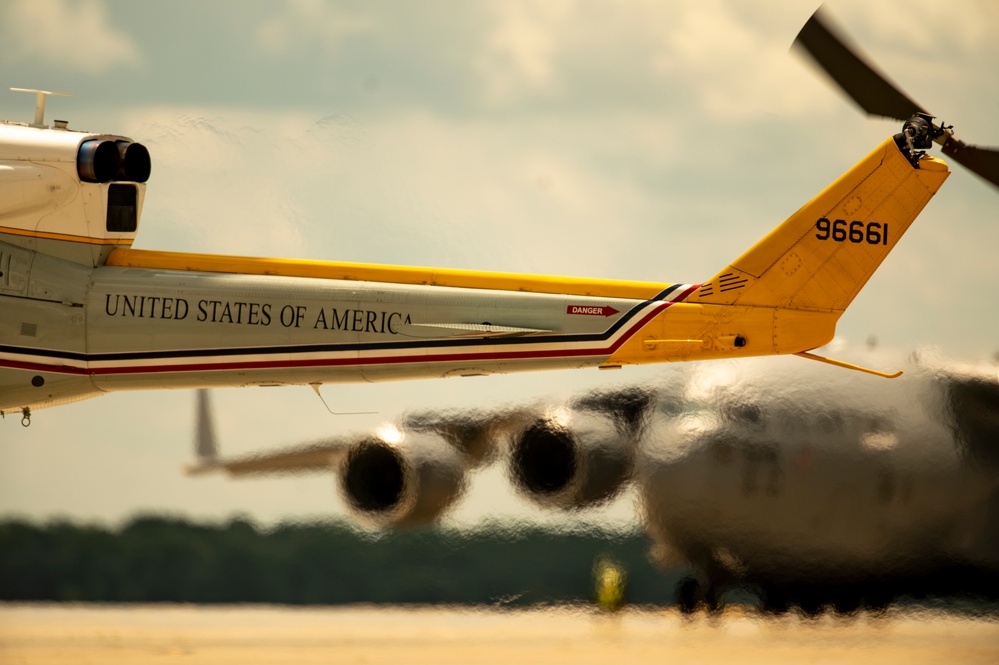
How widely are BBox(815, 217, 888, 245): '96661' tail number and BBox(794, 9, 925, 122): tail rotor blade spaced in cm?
107

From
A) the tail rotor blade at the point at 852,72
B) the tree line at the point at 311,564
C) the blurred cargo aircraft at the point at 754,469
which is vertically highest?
the tail rotor blade at the point at 852,72

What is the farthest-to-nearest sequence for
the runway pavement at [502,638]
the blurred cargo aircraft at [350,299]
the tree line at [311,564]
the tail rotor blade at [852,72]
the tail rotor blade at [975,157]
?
the tree line at [311,564], the runway pavement at [502,638], the blurred cargo aircraft at [350,299], the tail rotor blade at [852,72], the tail rotor blade at [975,157]

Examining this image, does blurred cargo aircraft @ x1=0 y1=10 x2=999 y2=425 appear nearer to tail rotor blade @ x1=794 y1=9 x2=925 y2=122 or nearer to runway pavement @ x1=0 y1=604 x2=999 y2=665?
tail rotor blade @ x1=794 y1=9 x2=925 y2=122

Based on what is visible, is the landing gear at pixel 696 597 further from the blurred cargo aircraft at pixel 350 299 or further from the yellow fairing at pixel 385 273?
the yellow fairing at pixel 385 273

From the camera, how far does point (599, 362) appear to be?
537 inches

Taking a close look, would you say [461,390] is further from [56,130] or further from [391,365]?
[56,130]

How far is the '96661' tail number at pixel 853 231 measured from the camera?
1368 centimetres

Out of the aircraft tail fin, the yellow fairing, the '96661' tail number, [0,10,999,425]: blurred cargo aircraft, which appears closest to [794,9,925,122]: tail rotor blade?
[0,10,999,425]: blurred cargo aircraft

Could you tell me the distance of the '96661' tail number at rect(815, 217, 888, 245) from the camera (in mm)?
13680

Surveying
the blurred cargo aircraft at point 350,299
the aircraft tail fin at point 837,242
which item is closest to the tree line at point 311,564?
the blurred cargo aircraft at point 350,299

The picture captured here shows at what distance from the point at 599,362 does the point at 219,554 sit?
451 cm

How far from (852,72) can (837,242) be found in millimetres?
1630

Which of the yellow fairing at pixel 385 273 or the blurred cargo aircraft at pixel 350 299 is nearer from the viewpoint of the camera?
the blurred cargo aircraft at pixel 350 299

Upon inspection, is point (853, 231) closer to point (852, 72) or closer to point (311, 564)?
point (852, 72)
